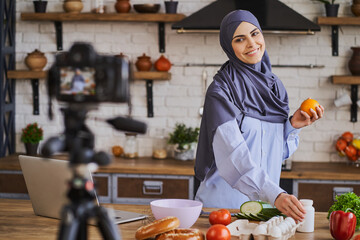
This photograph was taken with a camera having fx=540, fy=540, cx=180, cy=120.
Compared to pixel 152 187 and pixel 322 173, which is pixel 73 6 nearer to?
Answer: pixel 152 187

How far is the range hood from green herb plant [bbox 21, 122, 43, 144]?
1400 mm

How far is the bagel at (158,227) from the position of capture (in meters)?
1.64

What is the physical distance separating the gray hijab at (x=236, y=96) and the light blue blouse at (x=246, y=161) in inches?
1.7

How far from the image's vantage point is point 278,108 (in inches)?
97.3

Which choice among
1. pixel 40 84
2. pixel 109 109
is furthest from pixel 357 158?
pixel 40 84

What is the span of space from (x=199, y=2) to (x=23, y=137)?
5.68 ft

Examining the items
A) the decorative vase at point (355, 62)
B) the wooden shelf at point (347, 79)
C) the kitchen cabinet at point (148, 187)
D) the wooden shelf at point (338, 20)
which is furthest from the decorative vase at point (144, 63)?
the decorative vase at point (355, 62)

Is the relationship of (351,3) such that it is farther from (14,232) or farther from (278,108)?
(14,232)

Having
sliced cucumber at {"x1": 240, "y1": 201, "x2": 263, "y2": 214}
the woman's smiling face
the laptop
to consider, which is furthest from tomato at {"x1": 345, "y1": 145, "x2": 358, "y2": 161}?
the laptop

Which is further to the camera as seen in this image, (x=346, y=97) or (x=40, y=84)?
(x=40, y=84)

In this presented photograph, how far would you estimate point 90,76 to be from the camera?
0.97m

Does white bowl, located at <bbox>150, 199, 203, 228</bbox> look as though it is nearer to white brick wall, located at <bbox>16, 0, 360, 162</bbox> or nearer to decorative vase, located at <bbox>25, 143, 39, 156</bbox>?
white brick wall, located at <bbox>16, 0, 360, 162</bbox>

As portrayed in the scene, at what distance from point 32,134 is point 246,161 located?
2.52 meters

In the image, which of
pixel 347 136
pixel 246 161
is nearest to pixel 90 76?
pixel 246 161
